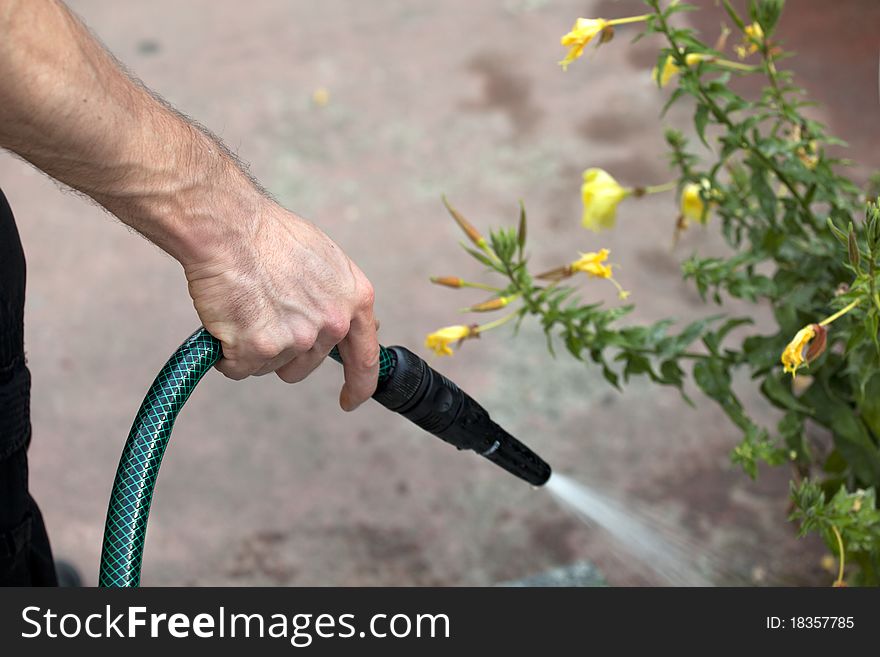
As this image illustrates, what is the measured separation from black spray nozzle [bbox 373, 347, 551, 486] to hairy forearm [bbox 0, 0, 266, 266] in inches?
9.3

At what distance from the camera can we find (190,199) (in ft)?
3.21

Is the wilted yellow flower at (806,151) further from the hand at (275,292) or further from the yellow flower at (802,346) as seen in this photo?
the hand at (275,292)

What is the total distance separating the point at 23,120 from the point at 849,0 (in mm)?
3038

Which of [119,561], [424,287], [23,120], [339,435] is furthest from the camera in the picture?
[424,287]

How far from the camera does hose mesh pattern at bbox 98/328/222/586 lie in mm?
1008

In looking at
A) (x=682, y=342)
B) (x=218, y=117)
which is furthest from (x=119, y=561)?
(x=218, y=117)

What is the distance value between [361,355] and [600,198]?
54 centimetres

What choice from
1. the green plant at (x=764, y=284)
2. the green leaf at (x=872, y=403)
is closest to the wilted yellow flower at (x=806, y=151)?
the green plant at (x=764, y=284)

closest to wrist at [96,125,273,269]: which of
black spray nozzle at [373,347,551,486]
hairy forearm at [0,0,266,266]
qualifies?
hairy forearm at [0,0,266,266]

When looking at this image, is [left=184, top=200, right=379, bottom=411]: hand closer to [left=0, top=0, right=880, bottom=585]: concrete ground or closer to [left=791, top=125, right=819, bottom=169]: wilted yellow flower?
[left=791, top=125, right=819, bottom=169]: wilted yellow flower

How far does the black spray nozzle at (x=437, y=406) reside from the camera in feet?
3.75
